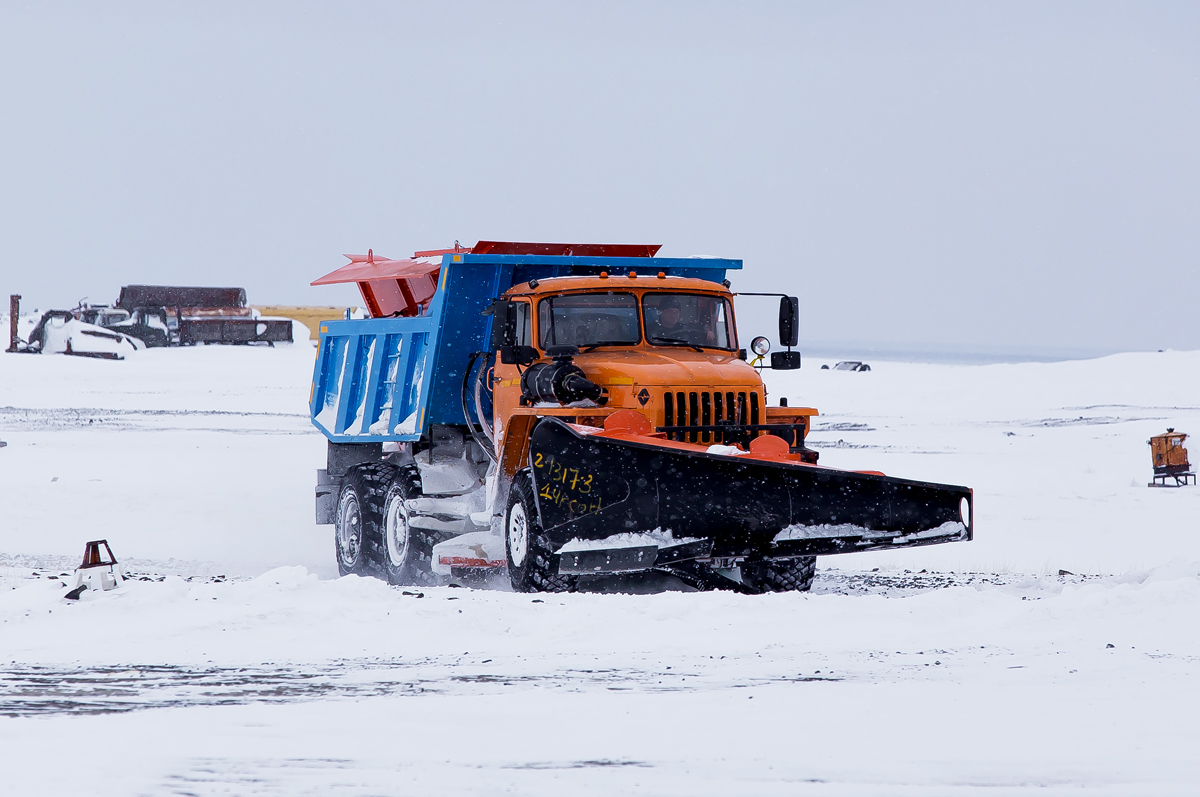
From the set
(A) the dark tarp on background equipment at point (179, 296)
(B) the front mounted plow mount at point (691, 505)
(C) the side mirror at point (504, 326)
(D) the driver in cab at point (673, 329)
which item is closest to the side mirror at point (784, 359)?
(D) the driver in cab at point (673, 329)

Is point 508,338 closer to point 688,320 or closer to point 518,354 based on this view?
point 518,354

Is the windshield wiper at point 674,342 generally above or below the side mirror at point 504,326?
below

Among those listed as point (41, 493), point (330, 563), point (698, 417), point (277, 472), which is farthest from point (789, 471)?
point (277, 472)

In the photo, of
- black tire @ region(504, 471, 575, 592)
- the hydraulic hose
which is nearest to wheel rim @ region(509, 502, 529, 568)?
black tire @ region(504, 471, 575, 592)

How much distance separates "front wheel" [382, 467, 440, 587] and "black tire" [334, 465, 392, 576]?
0.52 ft

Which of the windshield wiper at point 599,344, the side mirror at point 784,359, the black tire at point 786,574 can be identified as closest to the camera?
the black tire at point 786,574

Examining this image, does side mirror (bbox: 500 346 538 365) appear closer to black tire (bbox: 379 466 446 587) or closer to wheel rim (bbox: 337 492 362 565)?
black tire (bbox: 379 466 446 587)

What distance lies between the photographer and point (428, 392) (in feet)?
38.3

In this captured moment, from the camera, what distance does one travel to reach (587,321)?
10.6 metres

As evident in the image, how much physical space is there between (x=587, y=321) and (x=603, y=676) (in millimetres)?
4364

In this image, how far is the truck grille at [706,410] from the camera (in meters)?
9.57

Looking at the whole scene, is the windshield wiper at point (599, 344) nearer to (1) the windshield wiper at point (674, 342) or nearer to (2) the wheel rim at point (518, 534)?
(1) the windshield wiper at point (674, 342)

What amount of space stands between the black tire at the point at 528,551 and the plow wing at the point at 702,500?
286 mm

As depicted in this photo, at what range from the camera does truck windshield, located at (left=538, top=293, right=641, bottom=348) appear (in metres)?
10.6
